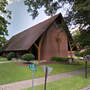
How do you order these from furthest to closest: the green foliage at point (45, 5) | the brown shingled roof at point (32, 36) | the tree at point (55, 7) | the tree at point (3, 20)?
the tree at point (3, 20) → the brown shingled roof at point (32, 36) → the green foliage at point (45, 5) → the tree at point (55, 7)

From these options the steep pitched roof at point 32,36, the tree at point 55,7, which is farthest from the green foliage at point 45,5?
the steep pitched roof at point 32,36

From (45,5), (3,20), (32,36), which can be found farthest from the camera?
(3,20)

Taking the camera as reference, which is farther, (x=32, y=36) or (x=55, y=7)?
(x=32, y=36)

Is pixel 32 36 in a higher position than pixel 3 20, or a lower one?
lower

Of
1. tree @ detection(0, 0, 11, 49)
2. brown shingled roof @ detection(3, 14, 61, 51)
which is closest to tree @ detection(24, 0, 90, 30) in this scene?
brown shingled roof @ detection(3, 14, 61, 51)

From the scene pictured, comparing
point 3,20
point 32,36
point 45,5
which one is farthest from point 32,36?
point 3,20

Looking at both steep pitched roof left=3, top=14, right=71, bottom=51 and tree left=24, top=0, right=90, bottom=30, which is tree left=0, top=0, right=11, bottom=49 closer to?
steep pitched roof left=3, top=14, right=71, bottom=51

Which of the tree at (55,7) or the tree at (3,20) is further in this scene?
the tree at (3,20)

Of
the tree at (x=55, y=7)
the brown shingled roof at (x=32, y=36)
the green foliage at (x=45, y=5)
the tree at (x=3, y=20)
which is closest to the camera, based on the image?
the tree at (x=55, y=7)

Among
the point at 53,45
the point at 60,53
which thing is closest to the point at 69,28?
the point at 53,45

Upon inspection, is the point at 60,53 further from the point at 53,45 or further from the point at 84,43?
the point at 84,43

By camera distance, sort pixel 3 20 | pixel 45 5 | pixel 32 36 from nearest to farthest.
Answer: pixel 45 5 → pixel 32 36 → pixel 3 20

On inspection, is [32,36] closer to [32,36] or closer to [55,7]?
[32,36]

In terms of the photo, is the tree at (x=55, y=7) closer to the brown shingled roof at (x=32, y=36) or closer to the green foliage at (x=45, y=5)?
the green foliage at (x=45, y=5)
